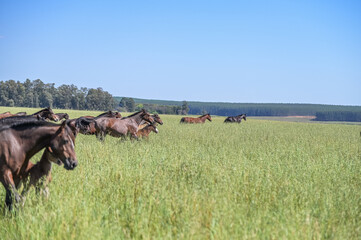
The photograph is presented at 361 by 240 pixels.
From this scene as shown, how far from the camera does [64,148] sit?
5.82 metres

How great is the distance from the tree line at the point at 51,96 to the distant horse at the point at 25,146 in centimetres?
11873

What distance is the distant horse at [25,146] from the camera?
5.76m

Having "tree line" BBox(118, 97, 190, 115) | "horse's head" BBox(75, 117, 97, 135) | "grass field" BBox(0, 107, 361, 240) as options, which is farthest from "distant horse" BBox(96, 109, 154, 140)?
"tree line" BBox(118, 97, 190, 115)

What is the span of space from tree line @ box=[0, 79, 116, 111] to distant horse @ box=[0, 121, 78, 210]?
11873cm

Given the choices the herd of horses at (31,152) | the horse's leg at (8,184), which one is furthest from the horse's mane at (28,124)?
the horse's leg at (8,184)

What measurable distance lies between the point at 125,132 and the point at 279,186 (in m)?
10.6

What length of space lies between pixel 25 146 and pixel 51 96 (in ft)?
421

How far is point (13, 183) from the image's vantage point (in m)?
5.66

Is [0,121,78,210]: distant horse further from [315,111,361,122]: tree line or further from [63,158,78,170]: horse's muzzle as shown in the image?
[315,111,361,122]: tree line

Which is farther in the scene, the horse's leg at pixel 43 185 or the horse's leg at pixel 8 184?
the horse's leg at pixel 43 185

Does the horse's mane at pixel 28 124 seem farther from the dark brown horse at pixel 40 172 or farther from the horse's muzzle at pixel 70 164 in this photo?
the horse's muzzle at pixel 70 164

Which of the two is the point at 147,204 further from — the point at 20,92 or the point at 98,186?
the point at 20,92

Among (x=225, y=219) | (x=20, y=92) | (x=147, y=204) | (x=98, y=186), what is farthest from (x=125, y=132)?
(x=20, y=92)

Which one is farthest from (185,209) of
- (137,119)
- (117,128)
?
(137,119)
